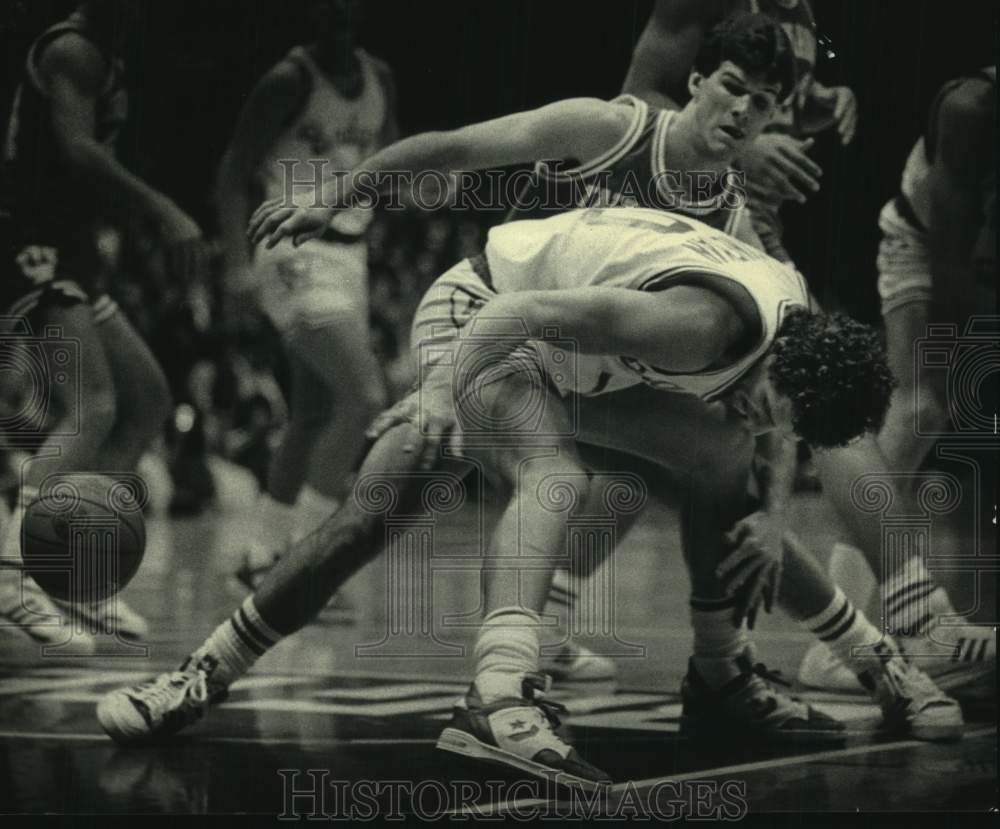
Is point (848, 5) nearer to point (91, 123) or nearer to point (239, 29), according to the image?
point (239, 29)

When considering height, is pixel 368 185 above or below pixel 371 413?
above

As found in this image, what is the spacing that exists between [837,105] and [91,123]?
200 cm

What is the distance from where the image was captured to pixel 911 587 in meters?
4.15

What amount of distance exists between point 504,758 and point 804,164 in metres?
1.77

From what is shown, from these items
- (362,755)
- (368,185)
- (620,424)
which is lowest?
(362,755)

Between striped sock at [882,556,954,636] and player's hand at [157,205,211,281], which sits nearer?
player's hand at [157,205,211,281]

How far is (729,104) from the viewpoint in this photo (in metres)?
3.96

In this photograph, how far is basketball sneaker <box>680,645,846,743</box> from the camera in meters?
4.07

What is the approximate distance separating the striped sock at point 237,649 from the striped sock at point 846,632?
1449 mm

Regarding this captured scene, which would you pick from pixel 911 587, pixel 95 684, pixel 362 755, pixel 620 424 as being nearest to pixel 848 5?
pixel 620 424

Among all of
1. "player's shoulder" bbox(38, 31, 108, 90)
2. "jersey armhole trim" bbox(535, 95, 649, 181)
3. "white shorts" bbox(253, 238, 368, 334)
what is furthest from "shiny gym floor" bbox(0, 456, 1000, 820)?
"player's shoulder" bbox(38, 31, 108, 90)

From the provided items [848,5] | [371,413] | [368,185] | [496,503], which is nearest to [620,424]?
[496,503]

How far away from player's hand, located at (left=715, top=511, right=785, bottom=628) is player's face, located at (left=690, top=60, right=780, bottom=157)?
3.26ft

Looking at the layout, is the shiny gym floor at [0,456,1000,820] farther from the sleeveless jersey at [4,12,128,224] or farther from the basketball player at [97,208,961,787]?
the sleeveless jersey at [4,12,128,224]
